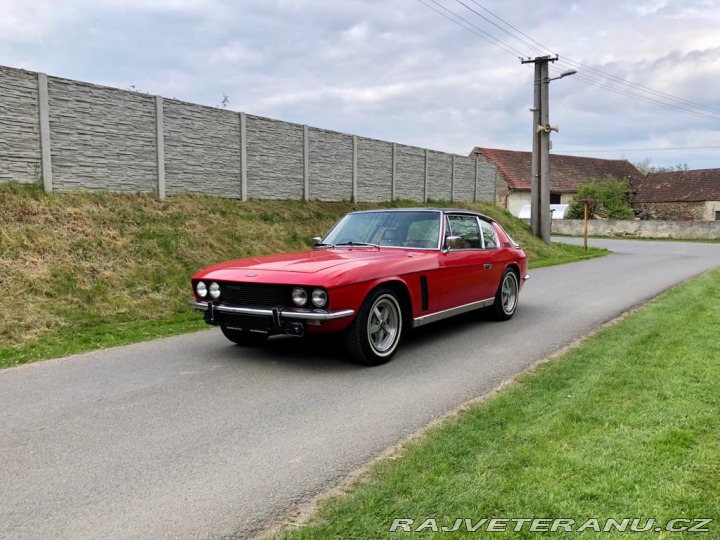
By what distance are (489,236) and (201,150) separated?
8109 mm

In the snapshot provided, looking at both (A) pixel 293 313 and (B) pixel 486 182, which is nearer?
(A) pixel 293 313

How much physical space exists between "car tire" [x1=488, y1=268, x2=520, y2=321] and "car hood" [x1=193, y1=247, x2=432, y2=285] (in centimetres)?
206

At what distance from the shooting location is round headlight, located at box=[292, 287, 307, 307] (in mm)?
5227

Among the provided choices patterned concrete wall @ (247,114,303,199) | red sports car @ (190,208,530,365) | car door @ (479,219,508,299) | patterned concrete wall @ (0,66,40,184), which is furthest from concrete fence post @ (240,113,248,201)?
car door @ (479,219,508,299)

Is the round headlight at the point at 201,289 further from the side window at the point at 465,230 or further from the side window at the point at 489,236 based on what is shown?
the side window at the point at 489,236

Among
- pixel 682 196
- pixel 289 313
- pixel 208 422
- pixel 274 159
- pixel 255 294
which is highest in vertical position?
pixel 682 196

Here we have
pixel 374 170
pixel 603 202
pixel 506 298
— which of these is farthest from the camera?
pixel 603 202

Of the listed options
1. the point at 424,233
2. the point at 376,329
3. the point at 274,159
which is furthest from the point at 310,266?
the point at 274,159

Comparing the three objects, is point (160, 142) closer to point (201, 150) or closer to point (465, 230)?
point (201, 150)

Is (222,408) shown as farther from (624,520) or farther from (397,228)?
(397,228)

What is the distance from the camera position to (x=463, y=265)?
6988 millimetres

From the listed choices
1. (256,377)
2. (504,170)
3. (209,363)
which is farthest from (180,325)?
(504,170)

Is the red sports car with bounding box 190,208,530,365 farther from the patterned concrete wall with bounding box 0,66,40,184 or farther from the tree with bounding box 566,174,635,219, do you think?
the tree with bounding box 566,174,635,219

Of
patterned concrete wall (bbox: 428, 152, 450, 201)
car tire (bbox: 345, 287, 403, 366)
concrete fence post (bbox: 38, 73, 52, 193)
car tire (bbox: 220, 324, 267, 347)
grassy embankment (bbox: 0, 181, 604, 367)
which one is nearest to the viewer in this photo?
car tire (bbox: 345, 287, 403, 366)
